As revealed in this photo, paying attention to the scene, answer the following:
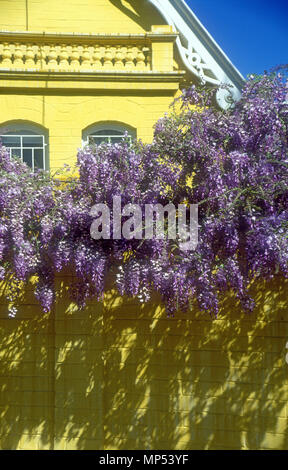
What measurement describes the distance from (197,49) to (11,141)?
391 centimetres

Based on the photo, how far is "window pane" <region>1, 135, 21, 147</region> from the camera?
1041cm

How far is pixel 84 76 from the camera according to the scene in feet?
33.9

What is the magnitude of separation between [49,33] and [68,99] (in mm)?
1218

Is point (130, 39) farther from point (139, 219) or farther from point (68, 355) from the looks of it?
point (68, 355)

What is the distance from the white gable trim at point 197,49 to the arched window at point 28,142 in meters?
3.07

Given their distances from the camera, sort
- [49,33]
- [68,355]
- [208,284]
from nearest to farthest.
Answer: [208,284], [68,355], [49,33]

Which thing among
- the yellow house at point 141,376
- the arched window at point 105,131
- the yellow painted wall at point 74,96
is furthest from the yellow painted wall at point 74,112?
the yellow house at point 141,376

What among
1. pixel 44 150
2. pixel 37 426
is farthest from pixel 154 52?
pixel 37 426

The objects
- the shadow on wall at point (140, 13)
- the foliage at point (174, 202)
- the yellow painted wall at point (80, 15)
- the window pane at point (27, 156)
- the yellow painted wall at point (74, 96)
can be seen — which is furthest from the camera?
the shadow on wall at point (140, 13)

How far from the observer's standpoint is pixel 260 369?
812 centimetres

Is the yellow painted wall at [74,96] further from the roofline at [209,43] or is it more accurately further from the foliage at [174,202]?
the foliage at [174,202]

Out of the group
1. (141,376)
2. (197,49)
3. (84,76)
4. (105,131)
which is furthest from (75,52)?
(141,376)

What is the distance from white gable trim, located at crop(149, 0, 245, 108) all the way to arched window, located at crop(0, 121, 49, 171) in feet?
10.1

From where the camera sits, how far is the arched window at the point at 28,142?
34.3ft
